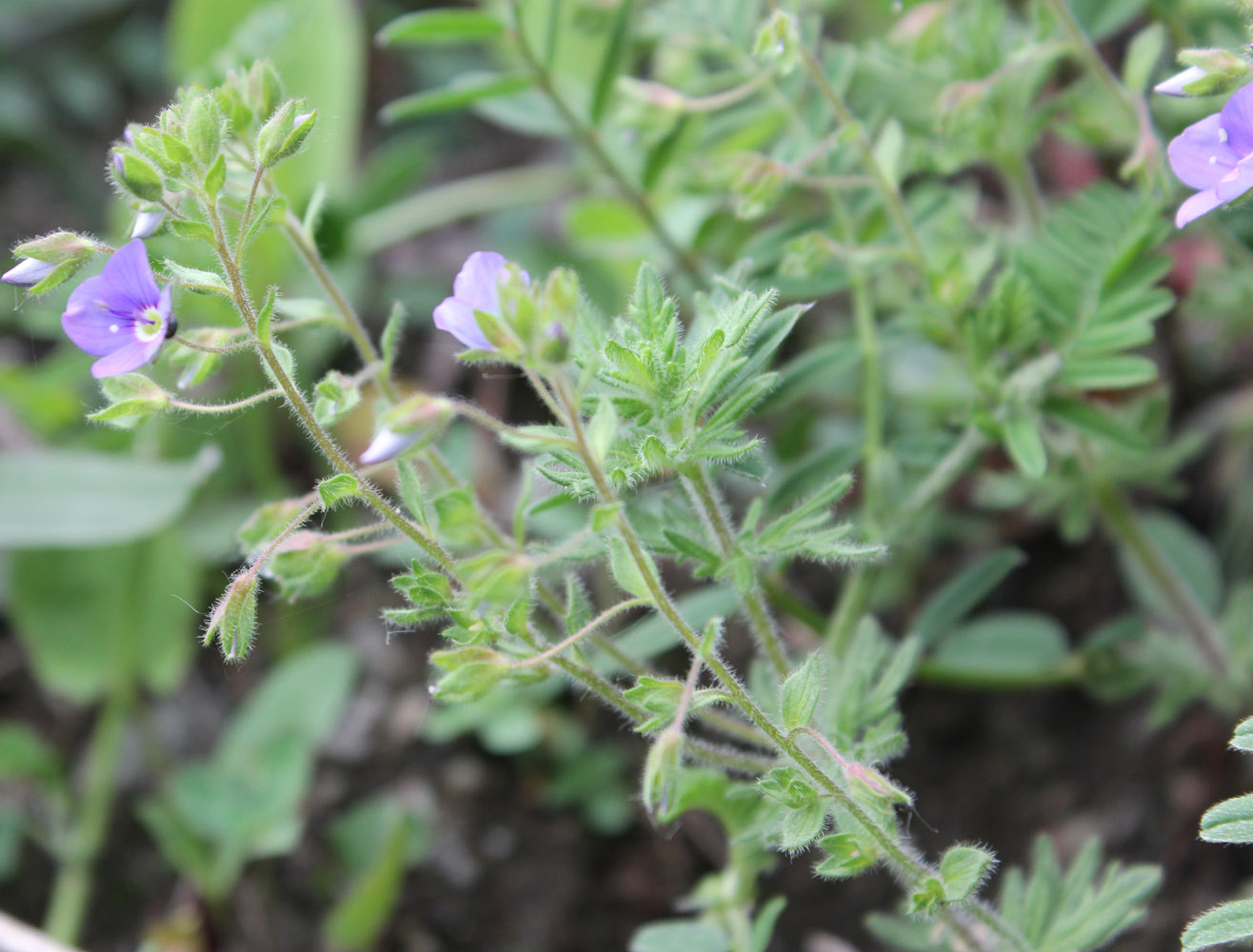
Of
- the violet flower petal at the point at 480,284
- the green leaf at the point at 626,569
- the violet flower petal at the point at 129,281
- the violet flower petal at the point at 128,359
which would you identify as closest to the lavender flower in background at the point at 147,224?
the violet flower petal at the point at 129,281

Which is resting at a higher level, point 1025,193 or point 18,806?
point 1025,193

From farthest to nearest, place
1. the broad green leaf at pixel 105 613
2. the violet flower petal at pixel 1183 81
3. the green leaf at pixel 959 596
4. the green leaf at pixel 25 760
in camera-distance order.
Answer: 1. the broad green leaf at pixel 105 613
2. the green leaf at pixel 25 760
3. the green leaf at pixel 959 596
4. the violet flower petal at pixel 1183 81

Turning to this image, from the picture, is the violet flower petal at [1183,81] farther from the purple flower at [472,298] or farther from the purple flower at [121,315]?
the purple flower at [121,315]

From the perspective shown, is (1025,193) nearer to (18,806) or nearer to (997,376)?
(997,376)

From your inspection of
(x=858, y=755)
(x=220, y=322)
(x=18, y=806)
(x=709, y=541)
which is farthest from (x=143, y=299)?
(x=18, y=806)

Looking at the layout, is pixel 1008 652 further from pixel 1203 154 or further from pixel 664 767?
pixel 664 767
